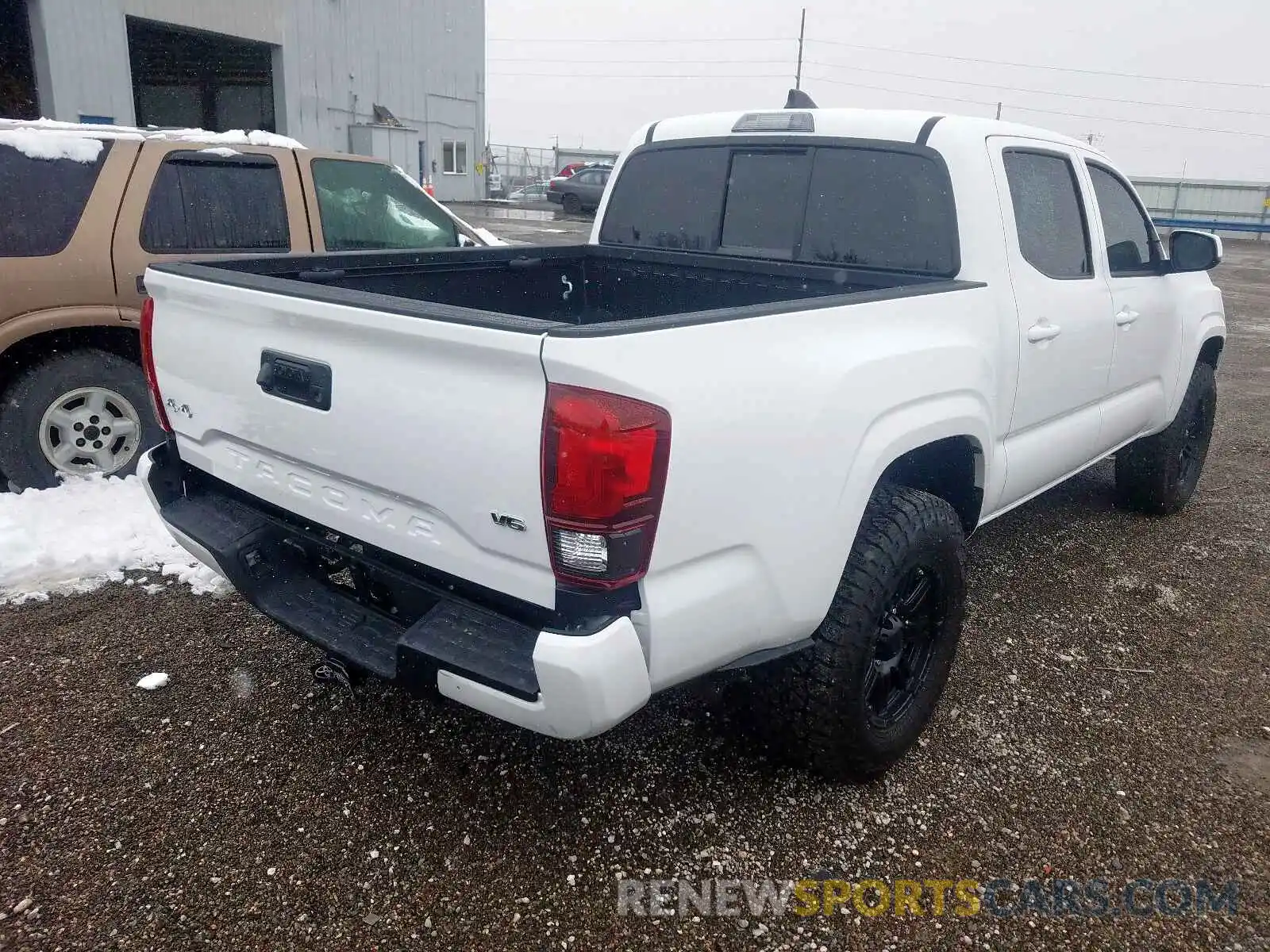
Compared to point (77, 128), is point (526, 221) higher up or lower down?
lower down

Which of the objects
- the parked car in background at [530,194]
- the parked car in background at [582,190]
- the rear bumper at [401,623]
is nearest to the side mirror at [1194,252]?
the rear bumper at [401,623]

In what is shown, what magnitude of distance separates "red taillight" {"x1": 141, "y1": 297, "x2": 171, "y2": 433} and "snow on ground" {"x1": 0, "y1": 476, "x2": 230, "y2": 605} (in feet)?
3.64

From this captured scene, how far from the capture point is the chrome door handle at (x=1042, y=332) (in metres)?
3.29

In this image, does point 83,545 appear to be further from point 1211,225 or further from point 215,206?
point 1211,225

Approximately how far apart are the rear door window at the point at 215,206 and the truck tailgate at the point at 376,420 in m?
2.46

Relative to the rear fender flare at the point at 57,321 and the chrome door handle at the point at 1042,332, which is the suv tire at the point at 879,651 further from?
the rear fender flare at the point at 57,321

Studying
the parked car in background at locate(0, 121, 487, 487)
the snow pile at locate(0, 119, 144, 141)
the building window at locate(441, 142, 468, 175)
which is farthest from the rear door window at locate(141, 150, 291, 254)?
the building window at locate(441, 142, 468, 175)

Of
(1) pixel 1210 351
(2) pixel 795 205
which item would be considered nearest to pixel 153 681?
(2) pixel 795 205

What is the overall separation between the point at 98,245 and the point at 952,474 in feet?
13.9

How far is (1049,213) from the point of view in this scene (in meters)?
3.59

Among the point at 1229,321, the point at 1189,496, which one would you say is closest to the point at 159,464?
the point at 1189,496

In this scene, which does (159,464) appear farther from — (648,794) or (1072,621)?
(1072,621)

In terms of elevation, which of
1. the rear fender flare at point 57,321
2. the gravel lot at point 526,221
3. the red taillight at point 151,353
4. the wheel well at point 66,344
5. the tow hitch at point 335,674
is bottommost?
the tow hitch at point 335,674

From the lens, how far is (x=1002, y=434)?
326 centimetres
